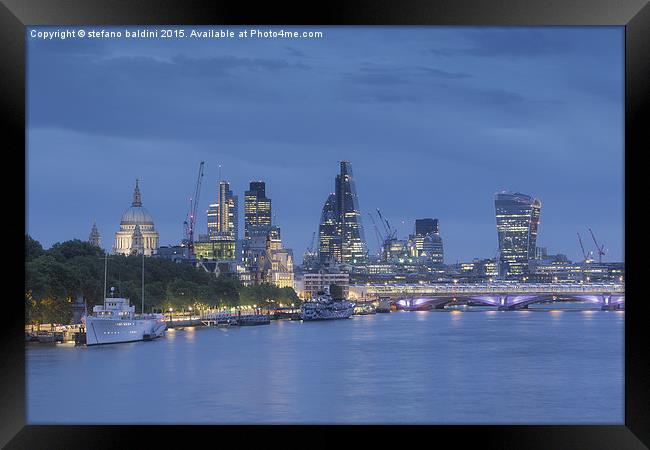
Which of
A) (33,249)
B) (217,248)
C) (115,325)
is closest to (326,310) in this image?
(33,249)

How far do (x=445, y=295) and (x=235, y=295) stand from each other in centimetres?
1603

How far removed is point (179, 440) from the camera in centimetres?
817

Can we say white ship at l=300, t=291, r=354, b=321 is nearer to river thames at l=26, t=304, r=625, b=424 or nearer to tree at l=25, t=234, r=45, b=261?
river thames at l=26, t=304, r=625, b=424

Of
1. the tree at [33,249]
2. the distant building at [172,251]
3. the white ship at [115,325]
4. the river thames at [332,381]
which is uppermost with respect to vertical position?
the distant building at [172,251]

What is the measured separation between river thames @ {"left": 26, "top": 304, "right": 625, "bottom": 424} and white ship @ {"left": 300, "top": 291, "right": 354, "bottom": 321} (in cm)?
1877

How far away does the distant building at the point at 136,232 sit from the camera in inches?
2921

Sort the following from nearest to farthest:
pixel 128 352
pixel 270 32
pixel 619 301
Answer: pixel 270 32, pixel 128 352, pixel 619 301

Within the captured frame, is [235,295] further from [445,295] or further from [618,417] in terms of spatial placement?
[618,417]

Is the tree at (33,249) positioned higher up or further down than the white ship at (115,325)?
higher up
